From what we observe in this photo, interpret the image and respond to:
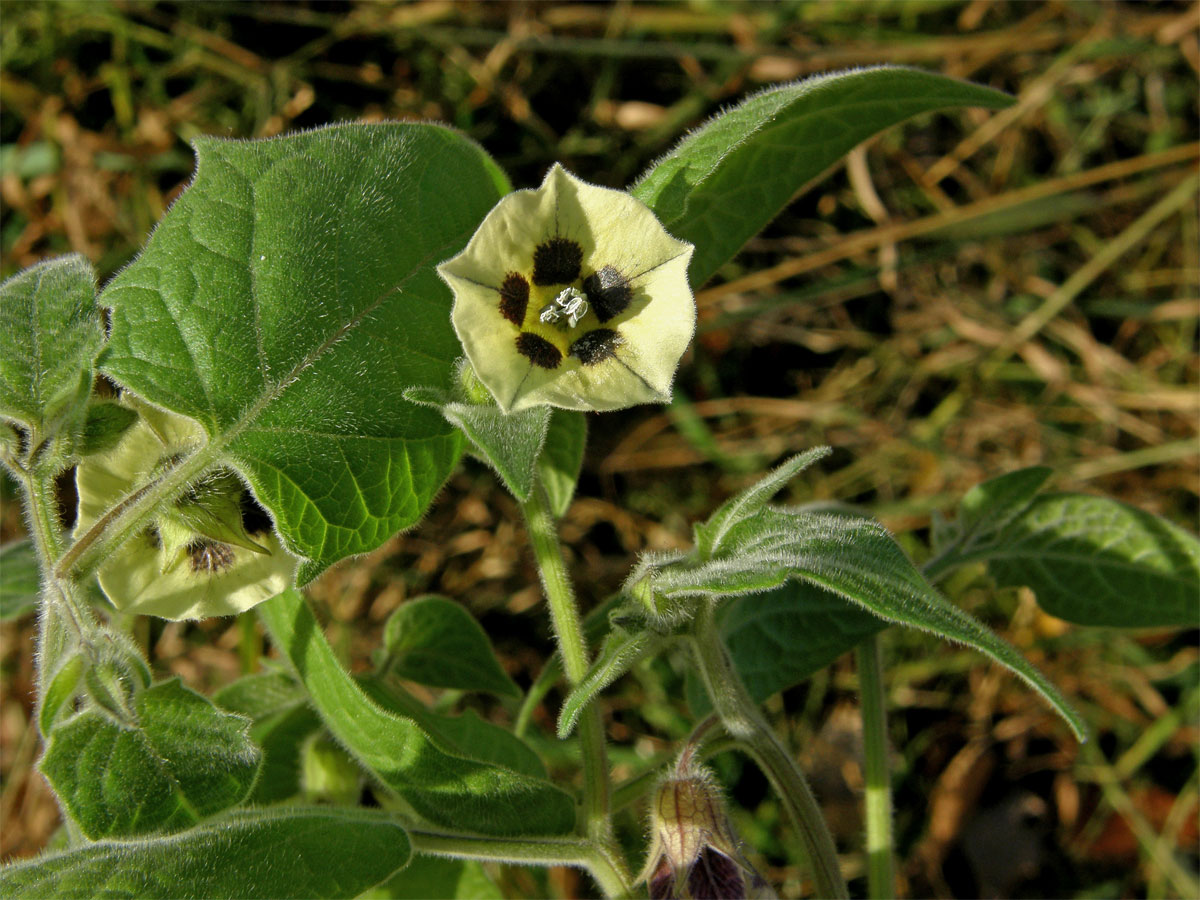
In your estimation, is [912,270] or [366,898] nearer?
[366,898]

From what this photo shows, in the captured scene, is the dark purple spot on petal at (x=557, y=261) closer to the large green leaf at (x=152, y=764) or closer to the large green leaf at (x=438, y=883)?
the large green leaf at (x=152, y=764)

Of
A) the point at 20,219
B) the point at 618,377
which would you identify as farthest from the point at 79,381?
the point at 20,219

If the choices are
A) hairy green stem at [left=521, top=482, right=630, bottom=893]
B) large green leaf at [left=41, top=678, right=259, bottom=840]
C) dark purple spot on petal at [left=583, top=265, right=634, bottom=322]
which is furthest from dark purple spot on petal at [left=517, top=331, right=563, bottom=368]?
large green leaf at [left=41, top=678, right=259, bottom=840]

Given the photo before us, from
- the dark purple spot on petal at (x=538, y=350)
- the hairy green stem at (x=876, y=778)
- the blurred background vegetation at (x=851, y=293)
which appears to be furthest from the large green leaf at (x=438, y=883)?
the blurred background vegetation at (x=851, y=293)

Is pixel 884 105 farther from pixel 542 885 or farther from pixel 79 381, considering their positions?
pixel 542 885

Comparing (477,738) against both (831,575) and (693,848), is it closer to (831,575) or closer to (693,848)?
→ (693,848)

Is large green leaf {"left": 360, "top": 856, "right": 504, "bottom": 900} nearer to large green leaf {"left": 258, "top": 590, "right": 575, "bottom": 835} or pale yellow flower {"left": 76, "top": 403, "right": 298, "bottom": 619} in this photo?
large green leaf {"left": 258, "top": 590, "right": 575, "bottom": 835}
